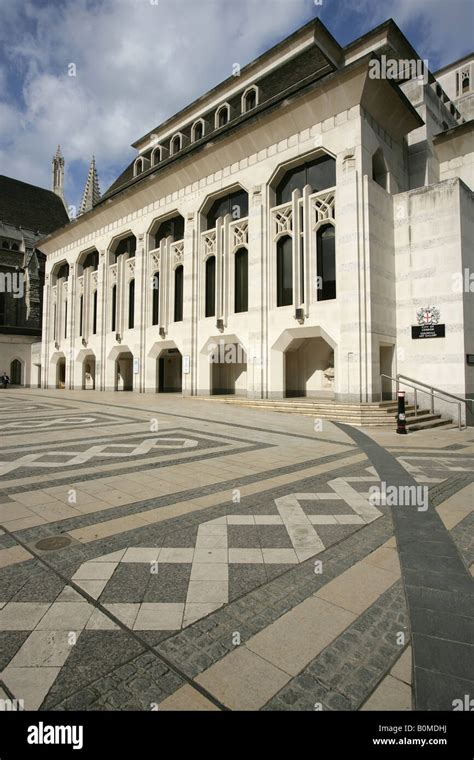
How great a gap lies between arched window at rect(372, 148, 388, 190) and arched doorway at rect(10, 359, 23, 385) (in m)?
41.1

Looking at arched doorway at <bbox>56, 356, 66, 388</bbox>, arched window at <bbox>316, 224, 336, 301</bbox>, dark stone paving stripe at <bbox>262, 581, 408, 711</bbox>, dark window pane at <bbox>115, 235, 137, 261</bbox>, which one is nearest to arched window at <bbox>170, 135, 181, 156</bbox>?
dark window pane at <bbox>115, 235, 137, 261</bbox>

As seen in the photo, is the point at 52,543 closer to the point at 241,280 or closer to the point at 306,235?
the point at 306,235

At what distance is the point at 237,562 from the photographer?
10.8ft

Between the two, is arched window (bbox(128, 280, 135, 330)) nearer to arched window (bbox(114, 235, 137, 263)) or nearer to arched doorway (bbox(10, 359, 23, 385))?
arched window (bbox(114, 235, 137, 263))

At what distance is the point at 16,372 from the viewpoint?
1719 inches

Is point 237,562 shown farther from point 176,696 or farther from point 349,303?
point 349,303

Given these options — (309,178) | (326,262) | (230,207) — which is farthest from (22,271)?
(326,262)

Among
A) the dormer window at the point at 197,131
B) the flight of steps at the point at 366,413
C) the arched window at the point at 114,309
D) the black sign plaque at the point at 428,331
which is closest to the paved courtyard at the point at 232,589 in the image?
the flight of steps at the point at 366,413

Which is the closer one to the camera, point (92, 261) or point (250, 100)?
point (250, 100)

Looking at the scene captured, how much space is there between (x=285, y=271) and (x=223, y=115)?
47.9 ft

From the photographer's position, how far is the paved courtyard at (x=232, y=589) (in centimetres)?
200

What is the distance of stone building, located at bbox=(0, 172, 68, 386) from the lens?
141 ft
